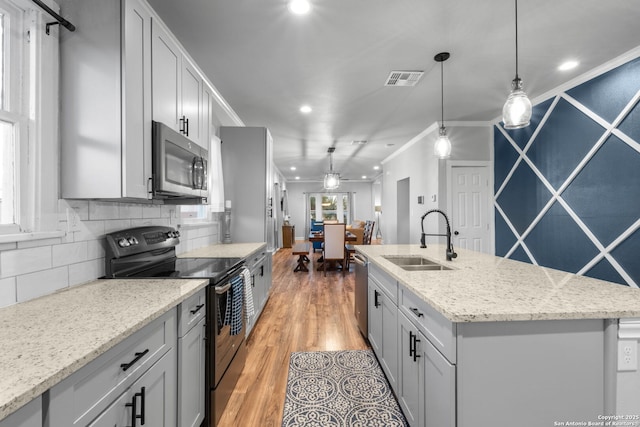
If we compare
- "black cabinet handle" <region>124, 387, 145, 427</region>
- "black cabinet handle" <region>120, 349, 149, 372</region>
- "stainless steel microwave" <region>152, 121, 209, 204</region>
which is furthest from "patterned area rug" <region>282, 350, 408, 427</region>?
"stainless steel microwave" <region>152, 121, 209, 204</region>

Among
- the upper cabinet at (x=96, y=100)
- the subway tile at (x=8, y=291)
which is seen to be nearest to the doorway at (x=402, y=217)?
the upper cabinet at (x=96, y=100)

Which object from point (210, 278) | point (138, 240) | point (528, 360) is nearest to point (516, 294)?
point (528, 360)

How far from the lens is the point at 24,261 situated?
1.16 metres

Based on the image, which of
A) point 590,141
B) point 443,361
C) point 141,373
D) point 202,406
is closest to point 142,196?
point 141,373

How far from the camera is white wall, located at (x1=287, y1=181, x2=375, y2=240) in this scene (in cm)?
1142

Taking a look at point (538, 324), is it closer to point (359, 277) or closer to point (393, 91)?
point (359, 277)

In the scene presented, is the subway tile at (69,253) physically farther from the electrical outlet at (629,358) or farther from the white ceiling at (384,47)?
the electrical outlet at (629,358)

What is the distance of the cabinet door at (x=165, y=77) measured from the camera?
1.59 meters

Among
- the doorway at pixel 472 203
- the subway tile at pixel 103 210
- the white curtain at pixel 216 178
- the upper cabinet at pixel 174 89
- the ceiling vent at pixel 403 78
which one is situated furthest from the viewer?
the doorway at pixel 472 203

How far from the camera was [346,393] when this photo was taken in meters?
1.90

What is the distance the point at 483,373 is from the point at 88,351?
1.27 meters

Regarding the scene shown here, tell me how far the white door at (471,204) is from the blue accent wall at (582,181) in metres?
0.41

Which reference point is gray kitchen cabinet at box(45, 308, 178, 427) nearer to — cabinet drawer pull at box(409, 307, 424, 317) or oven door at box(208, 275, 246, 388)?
oven door at box(208, 275, 246, 388)

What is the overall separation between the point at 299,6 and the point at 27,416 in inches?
90.6
